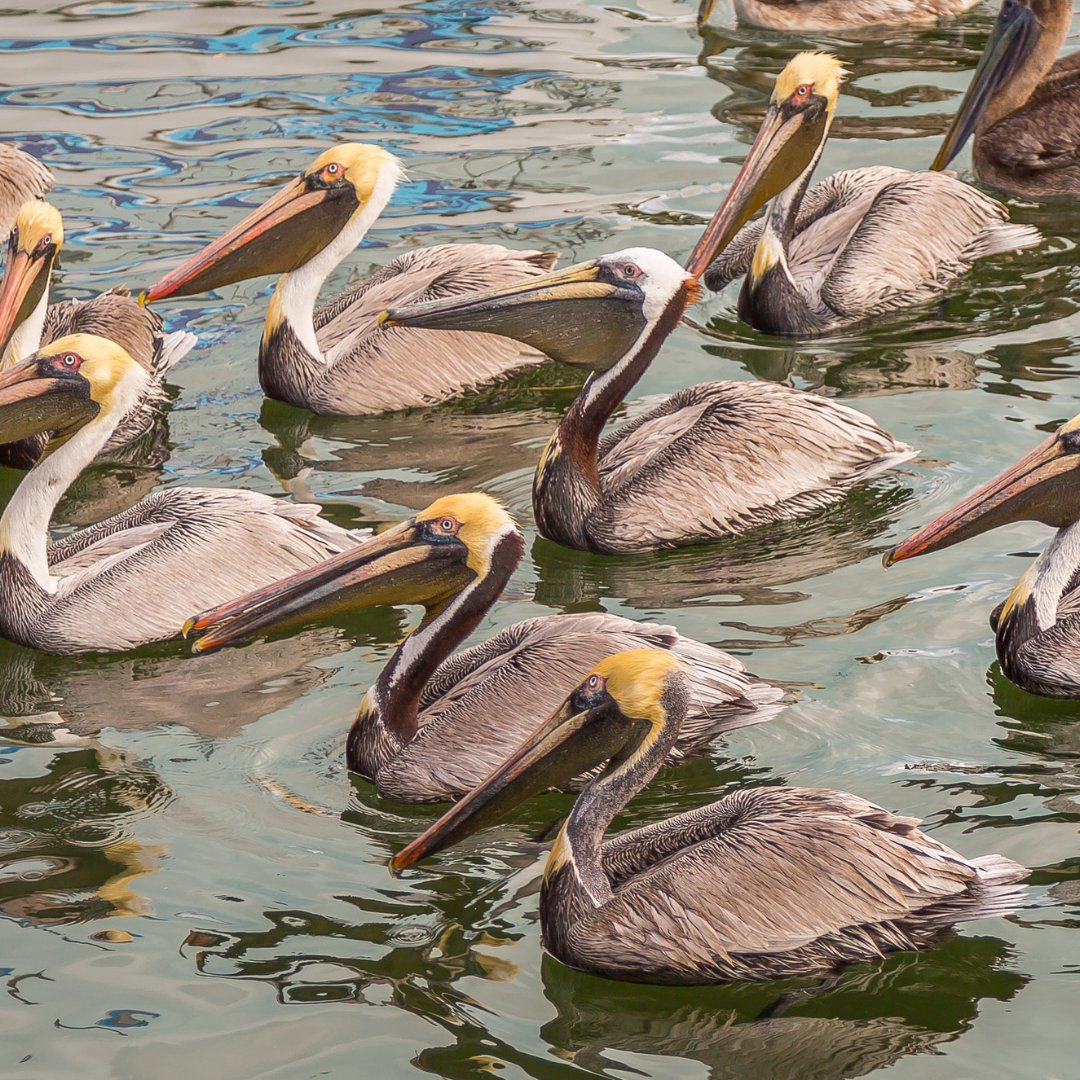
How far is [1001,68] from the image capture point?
9125 mm

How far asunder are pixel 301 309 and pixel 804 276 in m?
1.95

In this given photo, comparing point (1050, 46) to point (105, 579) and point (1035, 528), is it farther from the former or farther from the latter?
point (105, 579)

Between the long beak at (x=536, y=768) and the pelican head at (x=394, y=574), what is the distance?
0.77 meters

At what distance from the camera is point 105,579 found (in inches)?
234

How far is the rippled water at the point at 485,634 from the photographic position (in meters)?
4.24

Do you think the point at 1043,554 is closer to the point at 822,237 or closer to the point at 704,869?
the point at 704,869

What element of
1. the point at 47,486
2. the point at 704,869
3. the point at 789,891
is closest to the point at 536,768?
the point at 704,869

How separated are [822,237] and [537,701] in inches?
142

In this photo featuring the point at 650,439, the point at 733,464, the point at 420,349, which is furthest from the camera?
the point at 420,349

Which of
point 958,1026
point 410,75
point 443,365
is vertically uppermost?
point 410,75

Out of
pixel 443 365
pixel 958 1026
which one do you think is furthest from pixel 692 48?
pixel 958 1026

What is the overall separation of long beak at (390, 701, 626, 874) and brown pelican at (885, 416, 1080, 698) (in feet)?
4.36

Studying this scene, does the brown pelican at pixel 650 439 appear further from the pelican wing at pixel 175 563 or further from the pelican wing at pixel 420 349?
the pelican wing at pixel 420 349

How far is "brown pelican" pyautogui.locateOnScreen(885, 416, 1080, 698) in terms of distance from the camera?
5348mm
